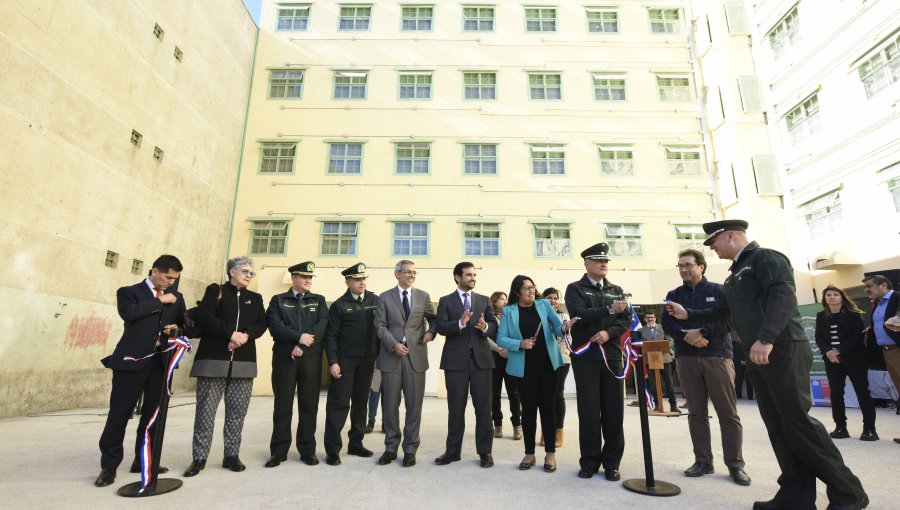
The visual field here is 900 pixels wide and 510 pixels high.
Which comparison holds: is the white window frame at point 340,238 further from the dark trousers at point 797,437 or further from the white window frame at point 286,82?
the dark trousers at point 797,437

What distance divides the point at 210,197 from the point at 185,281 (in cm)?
296

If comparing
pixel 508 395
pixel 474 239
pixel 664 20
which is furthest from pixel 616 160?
pixel 508 395

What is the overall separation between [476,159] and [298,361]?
12015 millimetres

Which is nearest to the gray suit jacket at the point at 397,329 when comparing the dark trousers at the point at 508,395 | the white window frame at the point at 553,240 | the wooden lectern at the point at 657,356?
the dark trousers at the point at 508,395

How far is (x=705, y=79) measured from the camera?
640 inches

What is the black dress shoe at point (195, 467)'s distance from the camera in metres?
4.14

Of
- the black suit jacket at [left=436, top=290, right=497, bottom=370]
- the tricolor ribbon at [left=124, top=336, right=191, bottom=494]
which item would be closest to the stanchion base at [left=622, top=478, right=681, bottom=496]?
the black suit jacket at [left=436, top=290, right=497, bottom=370]

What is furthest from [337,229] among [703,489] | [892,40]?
[892,40]

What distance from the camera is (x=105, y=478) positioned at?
12.9 ft

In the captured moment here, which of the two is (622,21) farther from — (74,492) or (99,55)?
(74,492)

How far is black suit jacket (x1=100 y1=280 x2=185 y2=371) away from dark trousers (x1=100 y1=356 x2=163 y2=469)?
0.11 m

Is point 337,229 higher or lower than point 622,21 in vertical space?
lower

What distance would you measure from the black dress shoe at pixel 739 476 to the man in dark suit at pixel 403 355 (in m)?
2.97

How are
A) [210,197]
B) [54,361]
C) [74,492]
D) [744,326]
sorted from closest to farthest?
[744,326]
[74,492]
[54,361]
[210,197]
